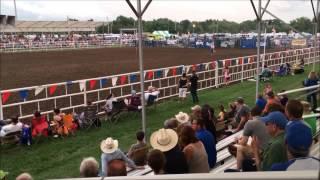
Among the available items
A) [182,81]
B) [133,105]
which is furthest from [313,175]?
[182,81]

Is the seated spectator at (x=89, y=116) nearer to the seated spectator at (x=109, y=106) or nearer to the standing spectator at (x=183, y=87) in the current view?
the seated spectator at (x=109, y=106)

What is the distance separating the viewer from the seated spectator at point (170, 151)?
4.96m

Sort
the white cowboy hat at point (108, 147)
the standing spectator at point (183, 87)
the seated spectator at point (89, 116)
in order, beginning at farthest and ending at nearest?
the standing spectator at point (183, 87) < the seated spectator at point (89, 116) < the white cowboy hat at point (108, 147)

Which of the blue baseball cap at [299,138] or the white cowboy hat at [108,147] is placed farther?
the white cowboy hat at [108,147]

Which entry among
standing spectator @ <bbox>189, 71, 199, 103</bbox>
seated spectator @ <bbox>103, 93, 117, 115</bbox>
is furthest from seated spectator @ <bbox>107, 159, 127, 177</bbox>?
standing spectator @ <bbox>189, 71, 199, 103</bbox>

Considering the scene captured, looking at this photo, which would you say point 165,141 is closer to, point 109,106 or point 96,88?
point 109,106

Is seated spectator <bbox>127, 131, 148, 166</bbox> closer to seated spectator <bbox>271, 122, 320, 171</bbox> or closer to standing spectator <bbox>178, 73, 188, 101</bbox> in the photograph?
seated spectator <bbox>271, 122, 320, 171</bbox>

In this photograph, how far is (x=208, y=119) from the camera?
725cm

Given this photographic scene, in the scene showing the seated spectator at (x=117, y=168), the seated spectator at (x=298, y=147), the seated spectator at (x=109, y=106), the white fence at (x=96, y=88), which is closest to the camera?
the seated spectator at (x=298, y=147)

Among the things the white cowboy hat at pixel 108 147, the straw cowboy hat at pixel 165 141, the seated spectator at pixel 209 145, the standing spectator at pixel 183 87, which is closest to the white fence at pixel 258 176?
the straw cowboy hat at pixel 165 141

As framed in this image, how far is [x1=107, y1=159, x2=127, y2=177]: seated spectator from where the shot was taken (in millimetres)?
5668

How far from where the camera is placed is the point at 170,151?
513 cm

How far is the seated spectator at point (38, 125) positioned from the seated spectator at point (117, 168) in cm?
551

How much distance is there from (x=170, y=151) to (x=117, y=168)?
1056 millimetres
